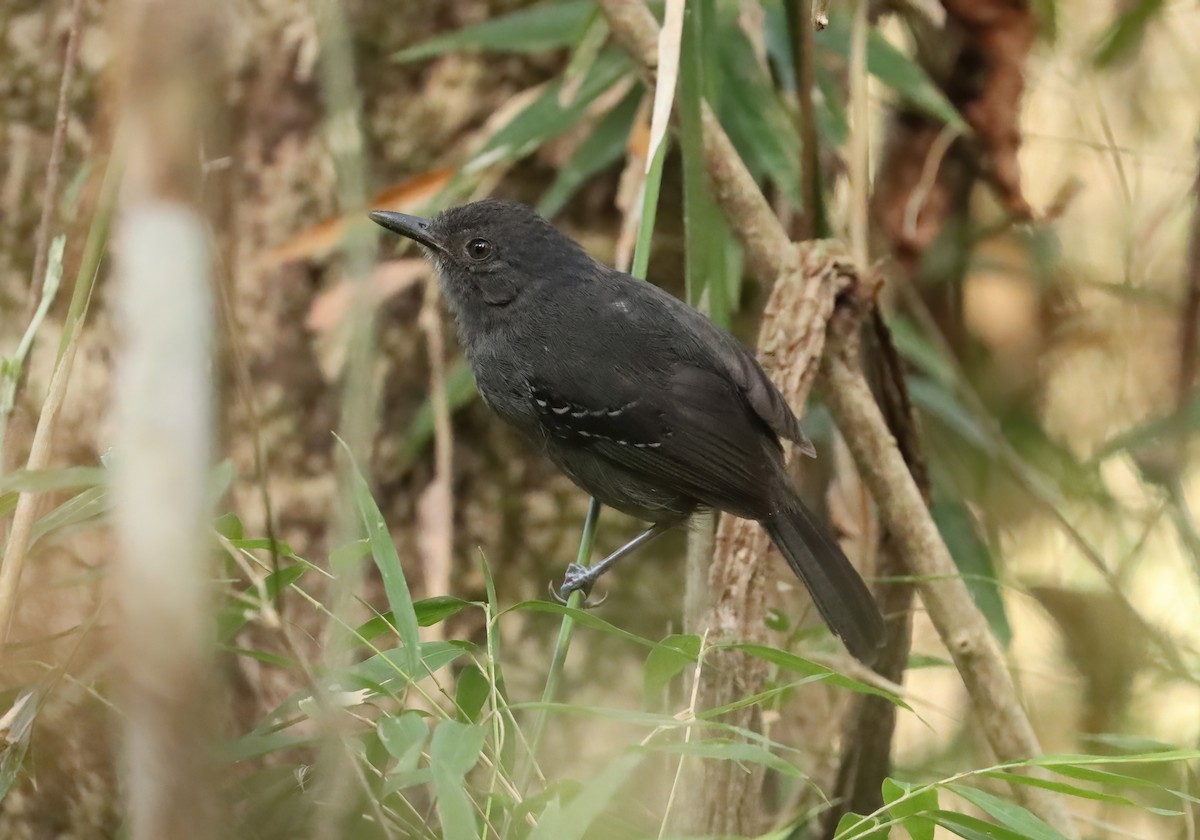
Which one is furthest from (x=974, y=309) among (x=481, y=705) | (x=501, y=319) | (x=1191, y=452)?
(x=481, y=705)

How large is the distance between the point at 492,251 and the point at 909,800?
2050 millimetres

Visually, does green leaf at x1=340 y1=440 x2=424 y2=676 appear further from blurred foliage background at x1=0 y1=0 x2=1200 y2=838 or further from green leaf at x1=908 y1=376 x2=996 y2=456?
green leaf at x1=908 y1=376 x2=996 y2=456

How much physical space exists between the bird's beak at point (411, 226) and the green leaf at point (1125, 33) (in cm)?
242

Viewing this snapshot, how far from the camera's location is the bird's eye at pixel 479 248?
10.6 feet

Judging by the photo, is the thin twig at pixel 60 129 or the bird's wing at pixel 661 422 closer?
the thin twig at pixel 60 129

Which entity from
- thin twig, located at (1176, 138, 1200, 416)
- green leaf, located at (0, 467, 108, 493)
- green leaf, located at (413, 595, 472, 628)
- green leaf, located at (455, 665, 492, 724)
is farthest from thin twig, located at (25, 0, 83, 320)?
thin twig, located at (1176, 138, 1200, 416)

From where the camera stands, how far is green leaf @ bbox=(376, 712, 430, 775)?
4.62 ft

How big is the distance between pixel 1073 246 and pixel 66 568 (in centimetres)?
416

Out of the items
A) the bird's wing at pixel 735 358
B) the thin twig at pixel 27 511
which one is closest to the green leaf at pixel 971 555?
the bird's wing at pixel 735 358

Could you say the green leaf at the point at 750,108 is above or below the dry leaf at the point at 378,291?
above

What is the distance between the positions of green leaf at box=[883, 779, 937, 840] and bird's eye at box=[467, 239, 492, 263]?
2.02 m

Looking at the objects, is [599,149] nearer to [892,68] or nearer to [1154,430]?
[892,68]

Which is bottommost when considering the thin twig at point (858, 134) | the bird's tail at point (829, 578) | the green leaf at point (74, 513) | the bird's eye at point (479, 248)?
the green leaf at point (74, 513)

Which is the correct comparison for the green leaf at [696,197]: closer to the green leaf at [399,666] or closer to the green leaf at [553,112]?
the green leaf at [553,112]
